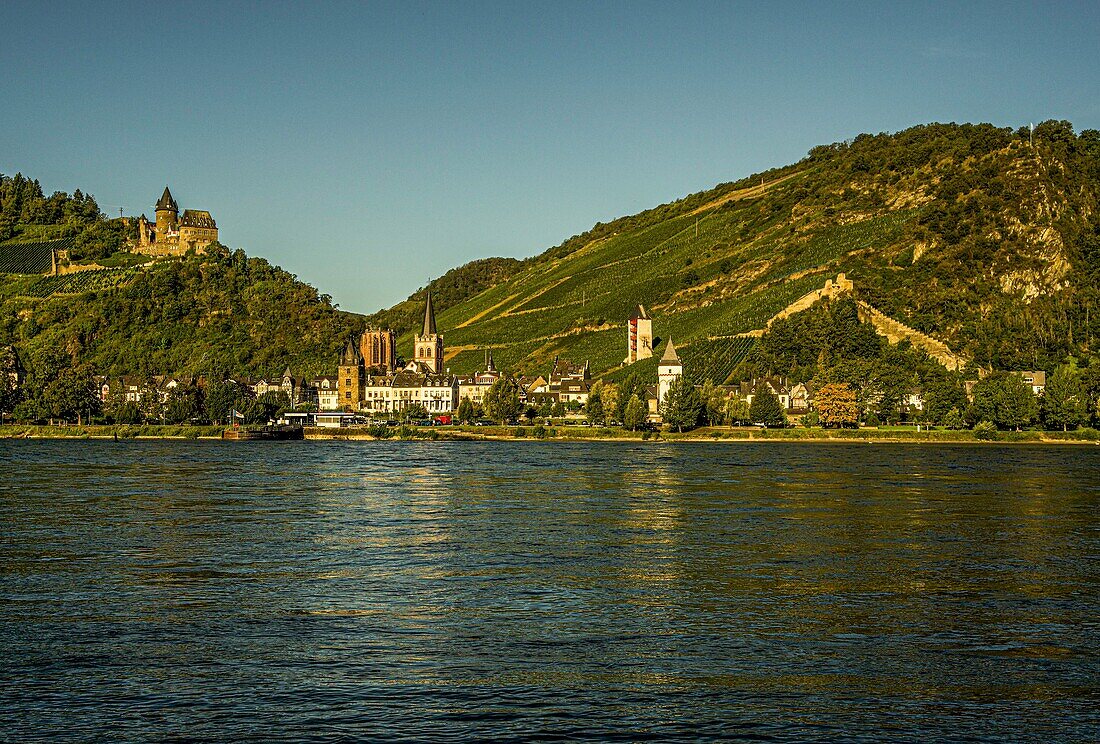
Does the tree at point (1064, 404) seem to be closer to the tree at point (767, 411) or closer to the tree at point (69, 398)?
the tree at point (767, 411)

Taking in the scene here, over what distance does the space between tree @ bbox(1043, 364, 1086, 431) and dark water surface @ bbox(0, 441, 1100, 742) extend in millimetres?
77880

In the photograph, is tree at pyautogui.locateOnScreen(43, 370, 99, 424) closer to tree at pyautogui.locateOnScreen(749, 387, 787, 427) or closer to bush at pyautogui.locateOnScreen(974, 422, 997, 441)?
tree at pyautogui.locateOnScreen(749, 387, 787, 427)

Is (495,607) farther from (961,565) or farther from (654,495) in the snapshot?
(654,495)

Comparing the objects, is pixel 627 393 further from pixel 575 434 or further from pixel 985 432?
pixel 985 432

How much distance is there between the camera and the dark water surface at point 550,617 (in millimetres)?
21750

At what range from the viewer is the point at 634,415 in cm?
15400

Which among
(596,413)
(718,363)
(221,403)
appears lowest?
(596,413)

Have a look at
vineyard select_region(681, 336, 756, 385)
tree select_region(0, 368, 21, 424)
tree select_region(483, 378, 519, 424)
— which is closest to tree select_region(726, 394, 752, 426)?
vineyard select_region(681, 336, 756, 385)

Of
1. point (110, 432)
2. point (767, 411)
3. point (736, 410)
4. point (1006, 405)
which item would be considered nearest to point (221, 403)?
point (110, 432)

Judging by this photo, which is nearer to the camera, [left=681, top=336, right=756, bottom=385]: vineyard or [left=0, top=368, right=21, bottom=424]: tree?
[left=0, top=368, right=21, bottom=424]: tree

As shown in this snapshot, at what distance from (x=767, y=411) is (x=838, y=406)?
29.9ft

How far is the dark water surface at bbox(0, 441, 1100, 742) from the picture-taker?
2175 cm

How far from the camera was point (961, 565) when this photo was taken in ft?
131

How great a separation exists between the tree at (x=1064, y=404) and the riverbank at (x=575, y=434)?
6.33 ft
